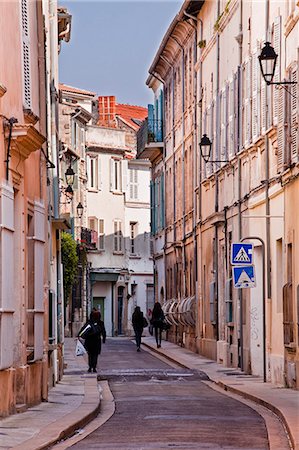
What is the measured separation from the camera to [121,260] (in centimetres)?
7806

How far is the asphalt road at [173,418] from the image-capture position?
15.3m

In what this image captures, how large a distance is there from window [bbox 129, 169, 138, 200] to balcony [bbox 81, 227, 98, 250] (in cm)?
598

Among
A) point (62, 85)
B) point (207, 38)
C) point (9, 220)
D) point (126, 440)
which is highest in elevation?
point (62, 85)

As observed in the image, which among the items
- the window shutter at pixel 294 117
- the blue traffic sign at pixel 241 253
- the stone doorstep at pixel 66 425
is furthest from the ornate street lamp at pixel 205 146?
the stone doorstep at pixel 66 425

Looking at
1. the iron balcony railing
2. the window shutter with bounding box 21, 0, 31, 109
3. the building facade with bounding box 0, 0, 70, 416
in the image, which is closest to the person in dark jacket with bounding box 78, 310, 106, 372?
the building facade with bounding box 0, 0, 70, 416

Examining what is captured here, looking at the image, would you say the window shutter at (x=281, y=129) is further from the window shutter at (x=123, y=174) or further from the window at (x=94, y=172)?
the window shutter at (x=123, y=174)

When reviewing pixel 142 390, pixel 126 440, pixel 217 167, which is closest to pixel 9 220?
pixel 126 440

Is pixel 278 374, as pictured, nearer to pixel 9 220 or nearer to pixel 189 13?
pixel 9 220

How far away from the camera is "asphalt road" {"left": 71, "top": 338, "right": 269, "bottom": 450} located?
603 inches

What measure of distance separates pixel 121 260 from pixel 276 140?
5136 centimetres

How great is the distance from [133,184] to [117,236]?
12.0ft

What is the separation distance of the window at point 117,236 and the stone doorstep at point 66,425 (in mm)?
54043

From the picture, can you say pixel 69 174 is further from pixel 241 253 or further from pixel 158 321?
pixel 241 253

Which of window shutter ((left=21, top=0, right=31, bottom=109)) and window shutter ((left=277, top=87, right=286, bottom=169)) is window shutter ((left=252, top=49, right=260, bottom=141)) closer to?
window shutter ((left=277, top=87, right=286, bottom=169))
